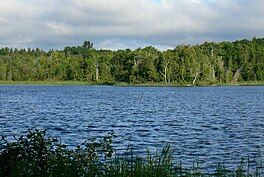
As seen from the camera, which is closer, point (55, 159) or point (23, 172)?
point (23, 172)

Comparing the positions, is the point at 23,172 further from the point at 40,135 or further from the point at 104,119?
the point at 104,119

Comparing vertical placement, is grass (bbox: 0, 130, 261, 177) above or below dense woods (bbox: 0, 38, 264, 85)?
below

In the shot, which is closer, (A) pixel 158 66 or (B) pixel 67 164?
(B) pixel 67 164

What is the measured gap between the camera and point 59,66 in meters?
178

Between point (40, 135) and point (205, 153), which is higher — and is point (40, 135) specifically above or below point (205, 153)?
above

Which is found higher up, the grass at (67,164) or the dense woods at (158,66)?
the dense woods at (158,66)

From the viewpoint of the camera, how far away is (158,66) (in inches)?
5891

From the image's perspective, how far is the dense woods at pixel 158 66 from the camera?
147875 millimetres

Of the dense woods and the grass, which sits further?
the dense woods

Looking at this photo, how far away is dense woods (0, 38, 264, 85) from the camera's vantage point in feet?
485

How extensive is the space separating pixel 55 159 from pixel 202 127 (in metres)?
24.3

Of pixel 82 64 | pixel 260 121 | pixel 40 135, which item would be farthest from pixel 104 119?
pixel 82 64

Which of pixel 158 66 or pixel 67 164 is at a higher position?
pixel 158 66

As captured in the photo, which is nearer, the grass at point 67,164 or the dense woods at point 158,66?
the grass at point 67,164
